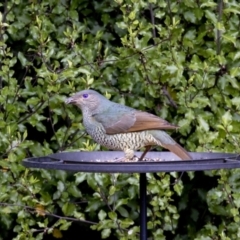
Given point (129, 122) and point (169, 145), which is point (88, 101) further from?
point (169, 145)

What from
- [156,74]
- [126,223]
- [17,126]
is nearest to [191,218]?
[126,223]

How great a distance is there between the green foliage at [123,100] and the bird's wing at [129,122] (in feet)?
2.56

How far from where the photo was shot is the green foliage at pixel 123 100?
12.8 ft

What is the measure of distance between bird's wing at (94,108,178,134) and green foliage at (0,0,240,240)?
78 centimetres

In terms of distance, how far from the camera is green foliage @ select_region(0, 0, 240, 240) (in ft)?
12.8

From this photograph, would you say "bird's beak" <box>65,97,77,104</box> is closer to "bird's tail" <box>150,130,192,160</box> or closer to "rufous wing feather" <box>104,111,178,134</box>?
"rufous wing feather" <box>104,111,178,134</box>

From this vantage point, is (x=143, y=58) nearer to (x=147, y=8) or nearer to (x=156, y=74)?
(x=156, y=74)

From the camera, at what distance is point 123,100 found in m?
4.08

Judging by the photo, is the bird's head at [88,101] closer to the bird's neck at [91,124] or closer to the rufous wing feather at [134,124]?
the bird's neck at [91,124]

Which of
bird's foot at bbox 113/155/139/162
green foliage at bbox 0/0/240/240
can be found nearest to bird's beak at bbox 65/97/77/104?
bird's foot at bbox 113/155/139/162

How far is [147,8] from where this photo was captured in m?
4.25

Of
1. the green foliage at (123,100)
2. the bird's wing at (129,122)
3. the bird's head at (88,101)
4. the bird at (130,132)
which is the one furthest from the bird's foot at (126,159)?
the green foliage at (123,100)

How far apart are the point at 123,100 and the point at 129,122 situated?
1.10 meters

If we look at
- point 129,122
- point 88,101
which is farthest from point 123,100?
point 129,122
